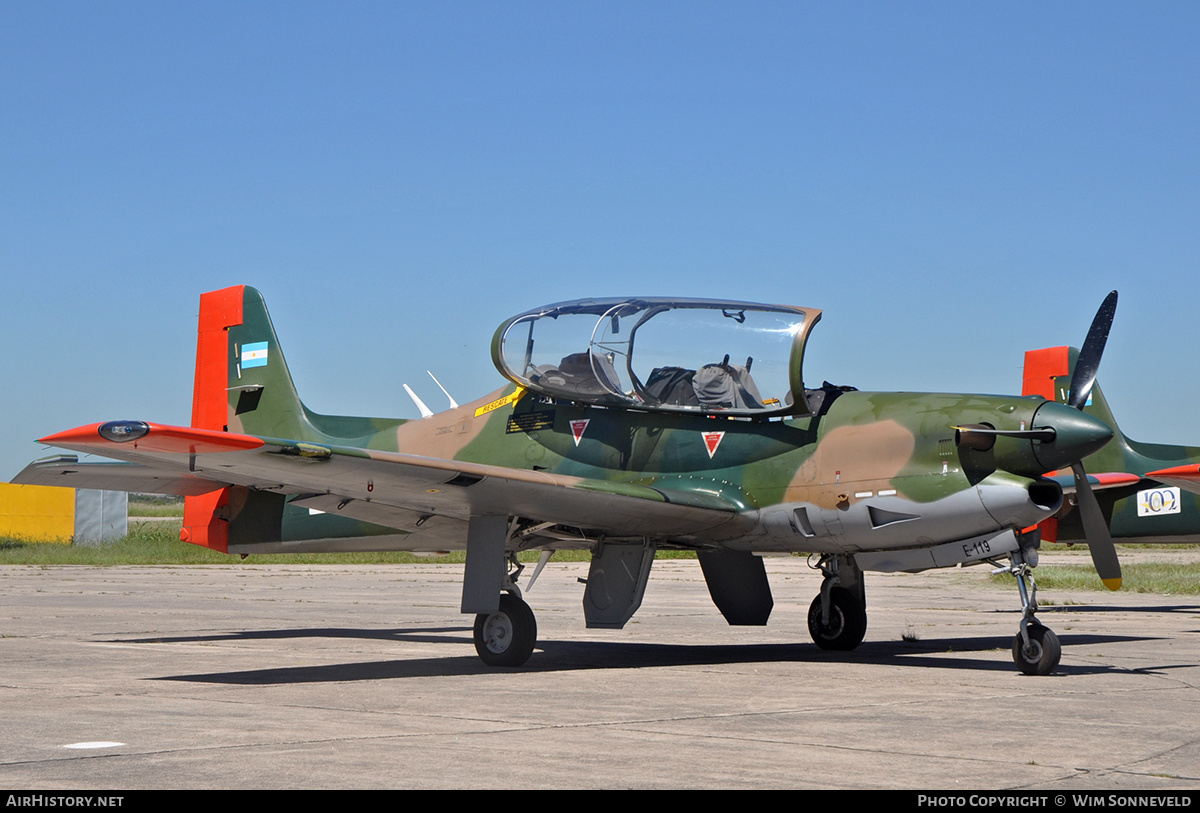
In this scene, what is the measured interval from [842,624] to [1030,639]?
2536 millimetres

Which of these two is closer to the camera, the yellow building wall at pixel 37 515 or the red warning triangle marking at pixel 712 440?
the red warning triangle marking at pixel 712 440

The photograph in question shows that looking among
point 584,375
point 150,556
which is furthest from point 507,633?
point 150,556

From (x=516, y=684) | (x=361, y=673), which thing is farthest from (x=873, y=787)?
(x=361, y=673)

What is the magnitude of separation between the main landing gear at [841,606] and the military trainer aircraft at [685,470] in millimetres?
20

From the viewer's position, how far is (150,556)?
38219 mm

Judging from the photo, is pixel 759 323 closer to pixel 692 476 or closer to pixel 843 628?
pixel 692 476

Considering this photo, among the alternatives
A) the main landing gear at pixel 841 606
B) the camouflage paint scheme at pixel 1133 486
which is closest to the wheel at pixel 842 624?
the main landing gear at pixel 841 606

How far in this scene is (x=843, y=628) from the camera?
12586mm

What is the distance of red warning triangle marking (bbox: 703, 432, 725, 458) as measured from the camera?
11391mm

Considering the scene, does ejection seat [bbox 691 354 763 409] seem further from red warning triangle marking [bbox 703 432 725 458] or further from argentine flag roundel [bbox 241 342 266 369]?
argentine flag roundel [bbox 241 342 266 369]

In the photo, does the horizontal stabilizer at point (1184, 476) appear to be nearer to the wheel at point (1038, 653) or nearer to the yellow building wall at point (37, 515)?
the wheel at point (1038, 653)

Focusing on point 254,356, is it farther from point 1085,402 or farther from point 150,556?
point 150,556

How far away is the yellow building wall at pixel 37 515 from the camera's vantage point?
152 feet
